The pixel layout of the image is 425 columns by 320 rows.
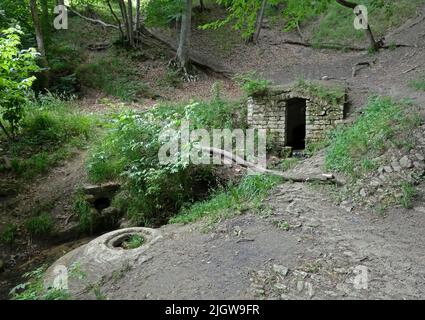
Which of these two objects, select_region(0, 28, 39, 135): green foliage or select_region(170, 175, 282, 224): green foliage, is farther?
select_region(0, 28, 39, 135): green foliage

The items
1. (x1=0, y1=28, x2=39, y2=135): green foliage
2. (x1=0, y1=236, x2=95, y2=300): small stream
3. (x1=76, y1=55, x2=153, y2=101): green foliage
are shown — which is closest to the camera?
(x1=0, y1=236, x2=95, y2=300): small stream

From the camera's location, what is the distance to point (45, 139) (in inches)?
382

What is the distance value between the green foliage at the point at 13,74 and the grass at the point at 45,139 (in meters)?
0.39

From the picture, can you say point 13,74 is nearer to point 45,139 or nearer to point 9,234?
point 45,139

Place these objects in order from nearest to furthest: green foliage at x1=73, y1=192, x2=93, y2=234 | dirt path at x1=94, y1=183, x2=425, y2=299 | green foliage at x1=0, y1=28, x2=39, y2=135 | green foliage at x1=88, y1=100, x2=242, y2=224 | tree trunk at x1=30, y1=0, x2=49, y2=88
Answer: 1. dirt path at x1=94, y1=183, x2=425, y2=299
2. green foliage at x1=0, y1=28, x2=39, y2=135
3. green foliage at x1=88, y1=100, x2=242, y2=224
4. green foliage at x1=73, y1=192, x2=93, y2=234
5. tree trunk at x1=30, y1=0, x2=49, y2=88

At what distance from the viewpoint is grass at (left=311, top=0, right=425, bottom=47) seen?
15.6 meters

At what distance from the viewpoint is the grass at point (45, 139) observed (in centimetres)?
880

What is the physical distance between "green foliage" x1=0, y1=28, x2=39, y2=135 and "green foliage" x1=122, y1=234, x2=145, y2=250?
4.13 meters

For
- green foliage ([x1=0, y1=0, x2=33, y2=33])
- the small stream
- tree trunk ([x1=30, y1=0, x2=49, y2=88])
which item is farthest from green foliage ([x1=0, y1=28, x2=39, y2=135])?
green foliage ([x1=0, y1=0, x2=33, y2=33])

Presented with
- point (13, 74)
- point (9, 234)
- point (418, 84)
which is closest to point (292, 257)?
point (9, 234)

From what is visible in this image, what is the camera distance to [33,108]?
10453mm

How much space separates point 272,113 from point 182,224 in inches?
174

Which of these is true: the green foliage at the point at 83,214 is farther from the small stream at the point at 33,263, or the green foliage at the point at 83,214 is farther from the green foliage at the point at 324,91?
the green foliage at the point at 324,91

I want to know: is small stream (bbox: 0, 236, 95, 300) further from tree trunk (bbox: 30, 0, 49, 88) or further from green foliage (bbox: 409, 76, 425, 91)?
green foliage (bbox: 409, 76, 425, 91)
